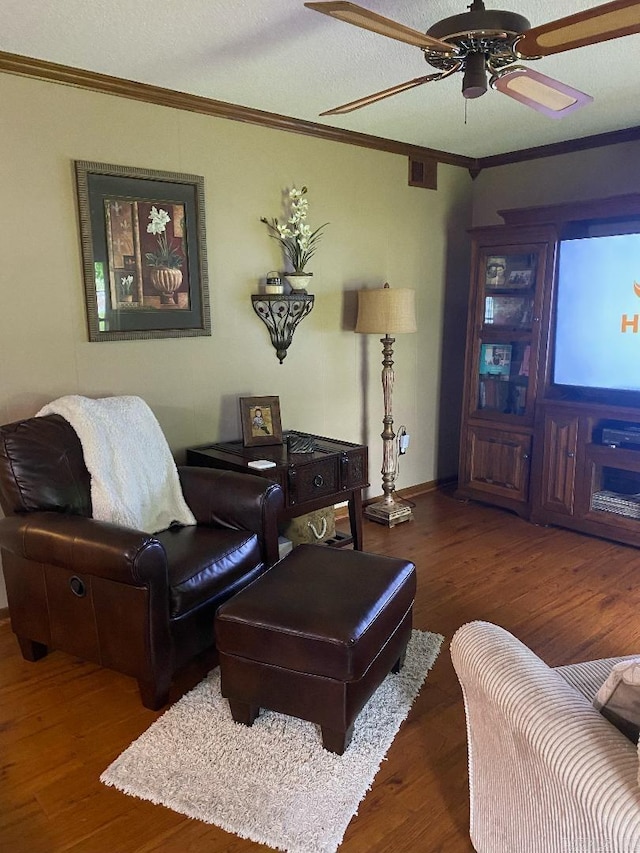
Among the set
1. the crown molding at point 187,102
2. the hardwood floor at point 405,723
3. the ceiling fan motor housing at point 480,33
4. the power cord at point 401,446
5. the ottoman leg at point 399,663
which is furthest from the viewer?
the power cord at point 401,446

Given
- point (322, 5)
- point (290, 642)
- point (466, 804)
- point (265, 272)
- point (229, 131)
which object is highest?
point (229, 131)

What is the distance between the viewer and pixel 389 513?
13.5ft

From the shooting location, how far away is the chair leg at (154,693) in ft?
7.31

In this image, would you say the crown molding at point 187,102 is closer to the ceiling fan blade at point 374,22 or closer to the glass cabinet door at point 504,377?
the glass cabinet door at point 504,377

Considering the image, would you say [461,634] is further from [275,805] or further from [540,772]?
[275,805]

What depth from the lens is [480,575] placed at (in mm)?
3398

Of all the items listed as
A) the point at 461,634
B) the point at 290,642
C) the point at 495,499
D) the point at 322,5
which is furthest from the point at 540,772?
the point at 495,499

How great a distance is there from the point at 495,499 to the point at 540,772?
3.18 meters

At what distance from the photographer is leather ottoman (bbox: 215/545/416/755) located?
1.97 m

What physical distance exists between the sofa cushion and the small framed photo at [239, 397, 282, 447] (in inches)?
93.0

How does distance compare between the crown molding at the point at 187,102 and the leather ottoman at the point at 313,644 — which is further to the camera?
the crown molding at the point at 187,102

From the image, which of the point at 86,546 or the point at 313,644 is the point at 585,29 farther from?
the point at 86,546

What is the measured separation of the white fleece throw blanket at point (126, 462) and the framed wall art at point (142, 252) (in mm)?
479

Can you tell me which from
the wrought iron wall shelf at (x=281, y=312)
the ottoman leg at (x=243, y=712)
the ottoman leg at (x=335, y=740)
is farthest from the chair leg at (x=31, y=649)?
the wrought iron wall shelf at (x=281, y=312)
